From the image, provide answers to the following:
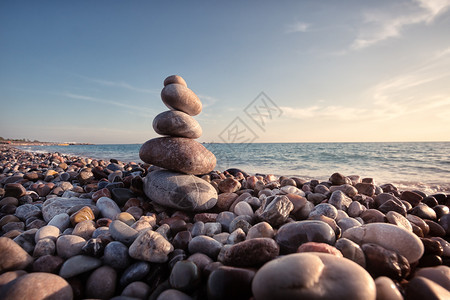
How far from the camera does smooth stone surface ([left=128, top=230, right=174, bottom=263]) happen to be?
1883 mm

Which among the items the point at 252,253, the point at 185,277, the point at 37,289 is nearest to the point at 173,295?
the point at 185,277

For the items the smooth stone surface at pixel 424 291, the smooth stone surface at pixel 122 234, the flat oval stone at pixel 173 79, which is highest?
the flat oval stone at pixel 173 79

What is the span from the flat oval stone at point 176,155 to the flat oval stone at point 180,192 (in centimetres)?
17

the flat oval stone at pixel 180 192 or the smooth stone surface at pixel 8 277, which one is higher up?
the flat oval stone at pixel 180 192

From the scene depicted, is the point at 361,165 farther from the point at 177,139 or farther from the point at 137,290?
the point at 137,290

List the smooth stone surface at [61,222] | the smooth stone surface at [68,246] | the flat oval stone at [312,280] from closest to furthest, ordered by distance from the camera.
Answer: the flat oval stone at [312,280] → the smooth stone surface at [68,246] → the smooth stone surface at [61,222]

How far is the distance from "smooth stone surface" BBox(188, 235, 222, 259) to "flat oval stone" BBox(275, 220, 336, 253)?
607mm

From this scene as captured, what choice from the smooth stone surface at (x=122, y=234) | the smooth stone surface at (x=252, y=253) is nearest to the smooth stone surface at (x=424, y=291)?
the smooth stone surface at (x=252, y=253)

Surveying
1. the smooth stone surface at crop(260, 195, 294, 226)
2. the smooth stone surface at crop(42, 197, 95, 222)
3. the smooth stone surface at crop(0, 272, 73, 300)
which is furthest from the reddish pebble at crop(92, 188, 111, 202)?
the smooth stone surface at crop(260, 195, 294, 226)

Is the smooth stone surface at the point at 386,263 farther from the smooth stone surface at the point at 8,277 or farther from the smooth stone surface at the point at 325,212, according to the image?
the smooth stone surface at the point at 8,277

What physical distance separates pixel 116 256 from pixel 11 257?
83cm

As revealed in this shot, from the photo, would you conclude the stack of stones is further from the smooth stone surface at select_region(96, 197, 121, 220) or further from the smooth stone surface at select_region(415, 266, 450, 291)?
the smooth stone surface at select_region(415, 266, 450, 291)

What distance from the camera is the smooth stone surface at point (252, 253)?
1.66 meters

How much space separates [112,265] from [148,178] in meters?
1.92
